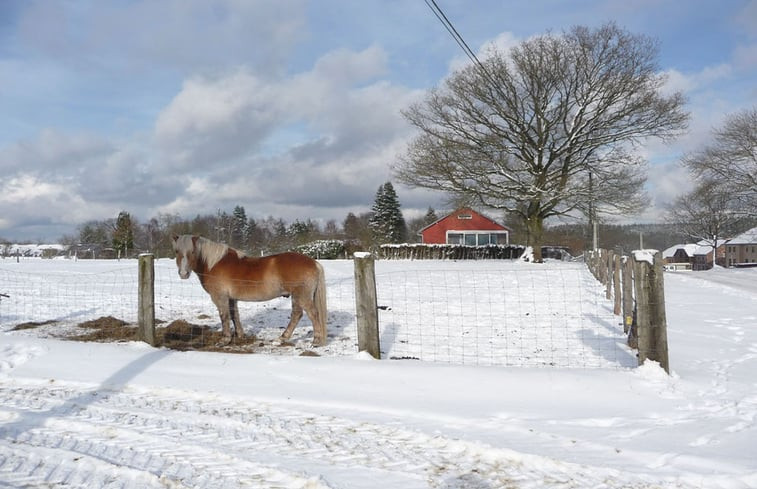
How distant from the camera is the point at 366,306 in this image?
241 inches

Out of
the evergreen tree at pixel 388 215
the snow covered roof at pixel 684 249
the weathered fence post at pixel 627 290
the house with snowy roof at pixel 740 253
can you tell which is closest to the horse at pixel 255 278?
the weathered fence post at pixel 627 290

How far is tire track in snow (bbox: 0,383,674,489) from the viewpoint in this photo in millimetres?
3318

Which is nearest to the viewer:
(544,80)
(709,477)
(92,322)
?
(709,477)

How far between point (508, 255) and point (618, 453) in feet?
106

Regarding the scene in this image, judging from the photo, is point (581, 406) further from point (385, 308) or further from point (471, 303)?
point (471, 303)

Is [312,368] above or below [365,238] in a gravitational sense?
below

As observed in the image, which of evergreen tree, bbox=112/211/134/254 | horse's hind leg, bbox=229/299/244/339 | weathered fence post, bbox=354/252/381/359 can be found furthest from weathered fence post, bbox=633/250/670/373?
evergreen tree, bbox=112/211/134/254

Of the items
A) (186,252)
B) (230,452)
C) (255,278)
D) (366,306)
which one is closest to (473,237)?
(255,278)

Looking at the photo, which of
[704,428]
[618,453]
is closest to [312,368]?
[618,453]

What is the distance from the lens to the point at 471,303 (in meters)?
12.2

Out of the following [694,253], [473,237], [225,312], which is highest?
[473,237]

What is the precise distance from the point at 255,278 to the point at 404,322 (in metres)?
2.88

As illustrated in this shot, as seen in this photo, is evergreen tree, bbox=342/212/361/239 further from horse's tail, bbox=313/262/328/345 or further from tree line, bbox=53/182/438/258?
horse's tail, bbox=313/262/328/345

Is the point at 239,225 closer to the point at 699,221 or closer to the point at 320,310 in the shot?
the point at 699,221
